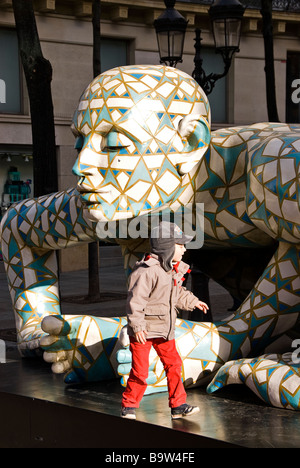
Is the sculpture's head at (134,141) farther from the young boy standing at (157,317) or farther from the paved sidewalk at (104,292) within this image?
the paved sidewalk at (104,292)

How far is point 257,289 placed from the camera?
13.7ft

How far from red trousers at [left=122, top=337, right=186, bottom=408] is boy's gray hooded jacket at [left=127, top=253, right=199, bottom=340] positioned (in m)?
0.05

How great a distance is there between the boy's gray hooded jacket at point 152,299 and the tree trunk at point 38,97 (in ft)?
15.4

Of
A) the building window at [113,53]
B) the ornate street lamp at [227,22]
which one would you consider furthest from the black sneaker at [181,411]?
the building window at [113,53]

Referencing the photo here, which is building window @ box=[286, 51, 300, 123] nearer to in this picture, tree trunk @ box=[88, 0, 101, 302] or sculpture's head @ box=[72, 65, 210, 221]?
tree trunk @ box=[88, 0, 101, 302]

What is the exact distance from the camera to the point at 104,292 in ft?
38.8

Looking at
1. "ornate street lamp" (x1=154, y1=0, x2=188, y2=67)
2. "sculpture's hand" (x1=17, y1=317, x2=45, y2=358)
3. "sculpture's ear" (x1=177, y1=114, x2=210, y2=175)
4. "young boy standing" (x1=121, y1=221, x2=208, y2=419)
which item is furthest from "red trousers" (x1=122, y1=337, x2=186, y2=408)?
"ornate street lamp" (x1=154, y1=0, x2=188, y2=67)

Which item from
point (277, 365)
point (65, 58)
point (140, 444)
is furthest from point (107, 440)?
point (65, 58)

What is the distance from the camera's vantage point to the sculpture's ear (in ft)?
13.5

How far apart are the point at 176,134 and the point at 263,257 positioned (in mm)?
953

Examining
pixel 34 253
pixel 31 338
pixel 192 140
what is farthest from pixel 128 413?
pixel 34 253

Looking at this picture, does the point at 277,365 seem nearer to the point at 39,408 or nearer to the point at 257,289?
the point at 257,289

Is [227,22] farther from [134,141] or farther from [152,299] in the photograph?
[152,299]

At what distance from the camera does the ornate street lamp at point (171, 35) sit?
961cm
